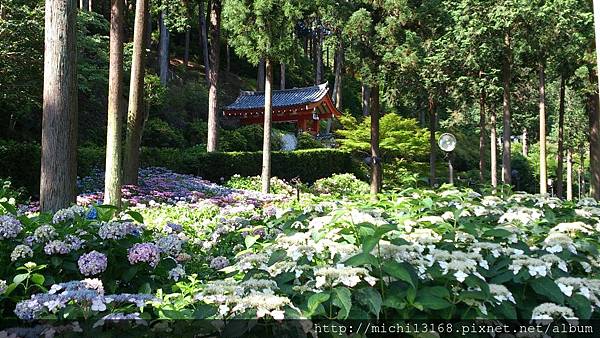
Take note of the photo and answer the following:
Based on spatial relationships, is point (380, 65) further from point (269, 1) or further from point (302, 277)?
point (302, 277)

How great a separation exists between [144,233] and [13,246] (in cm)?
67

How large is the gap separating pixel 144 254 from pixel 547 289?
1836 millimetres

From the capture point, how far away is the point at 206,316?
69.9 inches

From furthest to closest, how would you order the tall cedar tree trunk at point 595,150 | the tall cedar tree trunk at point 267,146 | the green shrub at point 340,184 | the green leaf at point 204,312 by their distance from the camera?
the green shrub at point 340,184 → the tall cedar tree trunk at point 595,150 → the tall cedar tree trunk at point 267,146 → the green leaf at point 204,312

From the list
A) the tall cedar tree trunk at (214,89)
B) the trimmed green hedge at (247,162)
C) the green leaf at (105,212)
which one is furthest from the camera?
the tall cedar tree trunk at (214,89)

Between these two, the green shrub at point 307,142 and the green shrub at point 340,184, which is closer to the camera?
the green shrub at point 340,184

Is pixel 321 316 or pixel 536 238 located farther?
pixel 536 238

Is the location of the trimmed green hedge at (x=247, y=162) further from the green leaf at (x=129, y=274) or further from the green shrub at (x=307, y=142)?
the green leaf at (x=129, y=274)

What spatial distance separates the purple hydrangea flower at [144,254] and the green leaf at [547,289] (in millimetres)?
1752

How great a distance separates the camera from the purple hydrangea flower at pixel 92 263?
8.46ft

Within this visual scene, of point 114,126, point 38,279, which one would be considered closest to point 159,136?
point 114,126

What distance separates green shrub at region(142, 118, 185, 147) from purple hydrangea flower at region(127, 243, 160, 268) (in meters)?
19.0

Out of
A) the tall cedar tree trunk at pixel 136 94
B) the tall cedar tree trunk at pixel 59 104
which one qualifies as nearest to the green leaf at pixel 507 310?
the tall cedar tree trunk at pixel 59 104

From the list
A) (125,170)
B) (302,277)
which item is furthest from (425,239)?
(125,170)
